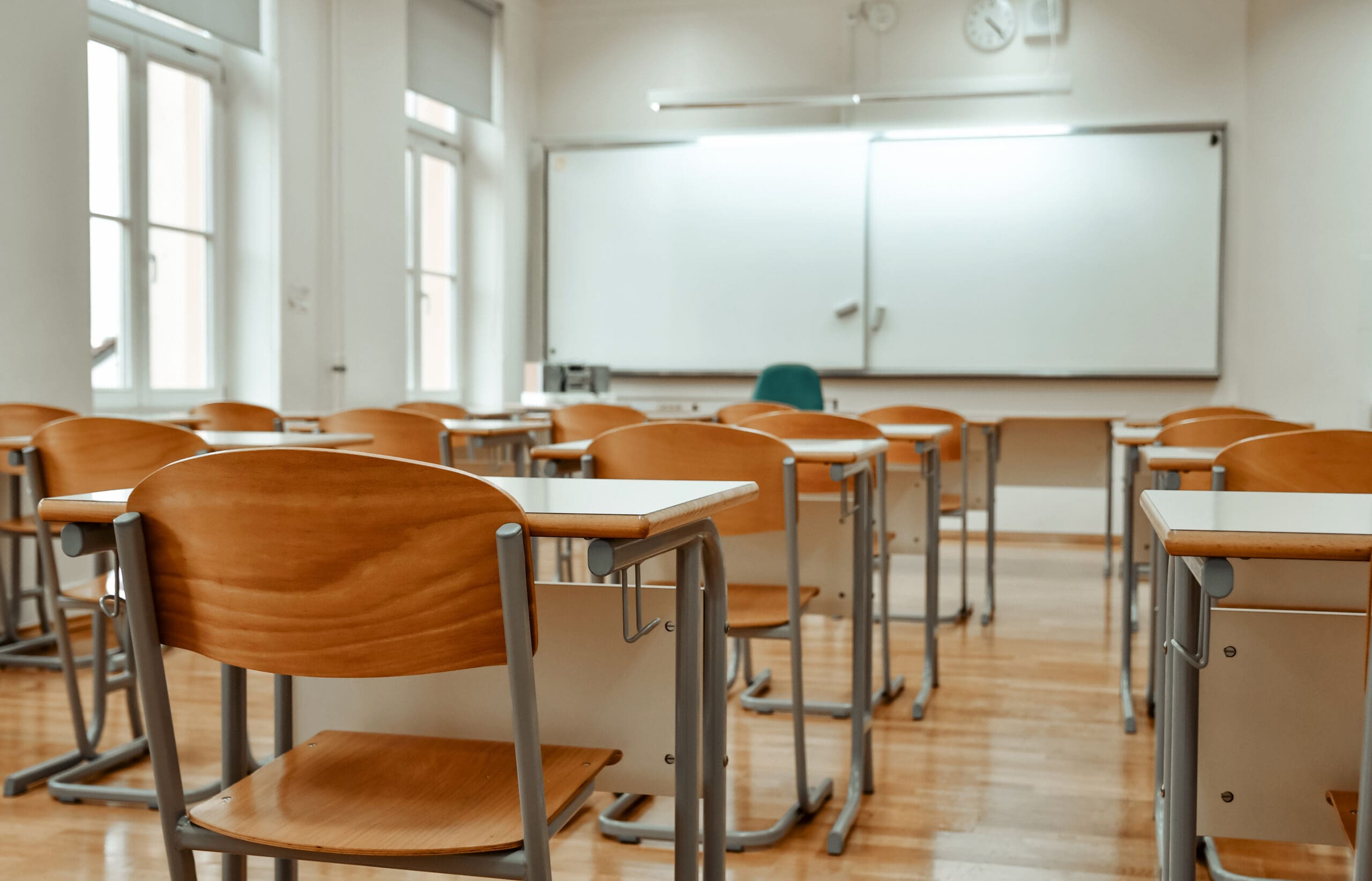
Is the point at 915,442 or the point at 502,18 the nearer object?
the point at 915,442

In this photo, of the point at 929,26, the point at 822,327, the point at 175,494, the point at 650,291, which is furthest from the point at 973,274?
the point at 175,494

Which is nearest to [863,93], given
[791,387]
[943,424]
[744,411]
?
[791,387]

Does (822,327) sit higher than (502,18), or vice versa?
(502,18)

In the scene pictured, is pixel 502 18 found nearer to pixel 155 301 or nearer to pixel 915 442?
pixel 155 301

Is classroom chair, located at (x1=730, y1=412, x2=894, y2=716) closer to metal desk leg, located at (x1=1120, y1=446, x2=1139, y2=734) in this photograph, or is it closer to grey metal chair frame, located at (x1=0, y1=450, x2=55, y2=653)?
metal desk leg, located at (x1=1120, y1=446, x2=1139, y2=734)

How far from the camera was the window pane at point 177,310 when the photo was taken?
196 inches

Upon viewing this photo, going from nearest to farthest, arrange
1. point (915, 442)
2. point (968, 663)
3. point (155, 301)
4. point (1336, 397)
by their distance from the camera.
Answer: point (915, 442) → point (968, 663) → point (155, 301) → point (1336, 397)

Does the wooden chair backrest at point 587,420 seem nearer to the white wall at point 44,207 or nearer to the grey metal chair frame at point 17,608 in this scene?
the grey metal chair frame at point 17,608

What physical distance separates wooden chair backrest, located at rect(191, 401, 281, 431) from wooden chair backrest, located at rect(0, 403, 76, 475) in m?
0.57

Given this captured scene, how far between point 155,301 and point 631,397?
10.6 ft

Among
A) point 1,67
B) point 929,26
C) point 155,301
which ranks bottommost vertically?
point 155,301

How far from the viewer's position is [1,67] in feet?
13.0

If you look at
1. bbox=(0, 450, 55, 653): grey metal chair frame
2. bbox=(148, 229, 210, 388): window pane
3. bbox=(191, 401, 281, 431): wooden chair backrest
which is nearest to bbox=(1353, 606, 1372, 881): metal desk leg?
bbox=(0, 450, 55, 653): grey metal chair frame

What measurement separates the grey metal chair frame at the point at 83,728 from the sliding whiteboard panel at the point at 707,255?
4.96 metres
